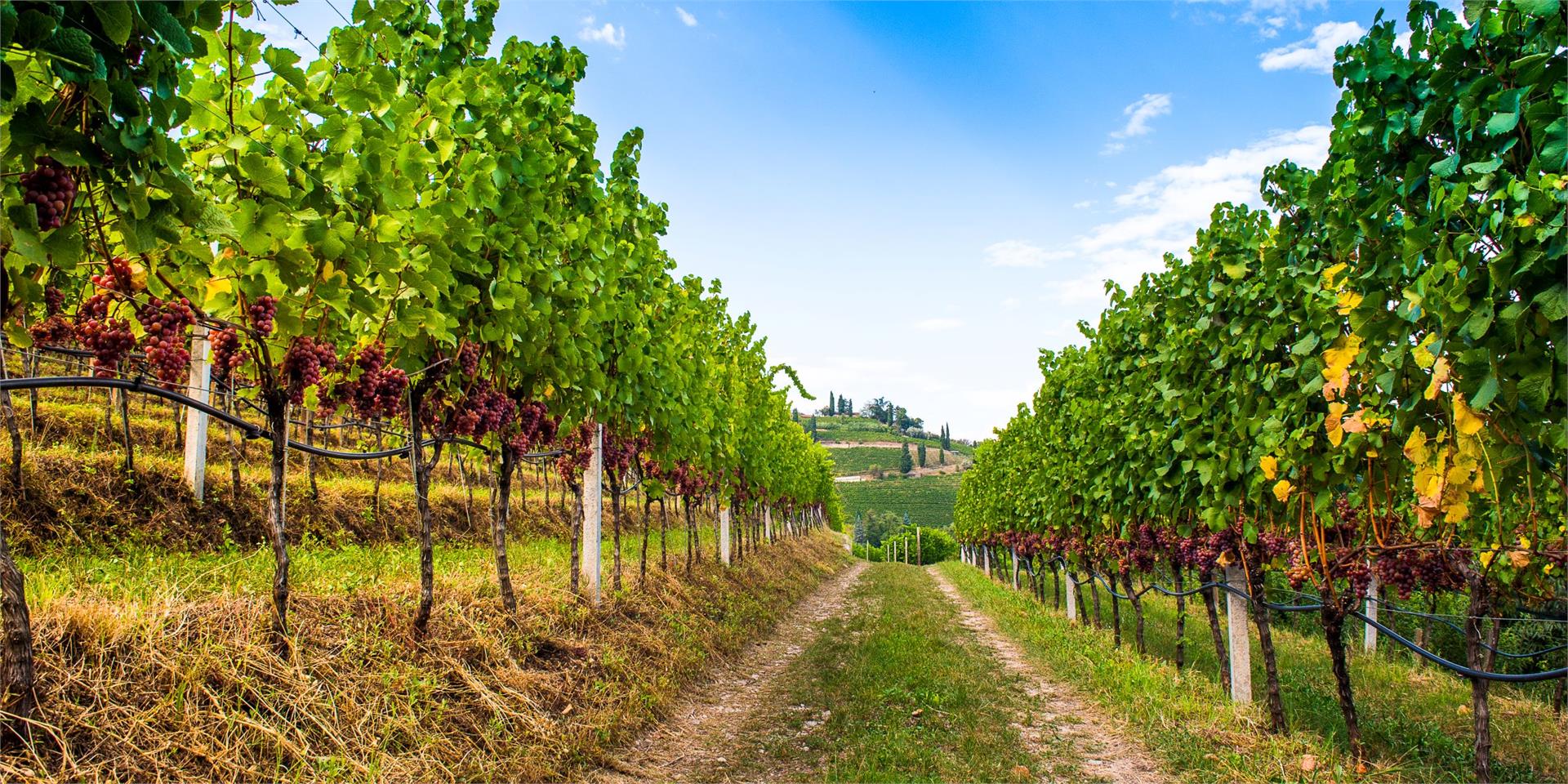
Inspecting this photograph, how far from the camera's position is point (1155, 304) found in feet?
27.4

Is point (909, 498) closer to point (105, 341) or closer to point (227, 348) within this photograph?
point (227, 348)

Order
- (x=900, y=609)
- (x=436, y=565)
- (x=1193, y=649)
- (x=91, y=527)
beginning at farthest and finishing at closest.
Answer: (x=900, y=609), (x=1193, y=649), (x=436, y=565), (x=91, y=527)

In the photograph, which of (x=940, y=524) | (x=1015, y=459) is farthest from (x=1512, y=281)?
(x=940, y=524)

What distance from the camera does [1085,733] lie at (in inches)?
264

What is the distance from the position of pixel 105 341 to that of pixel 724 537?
12541 millimetres

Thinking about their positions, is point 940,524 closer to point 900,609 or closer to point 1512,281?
point 900,609

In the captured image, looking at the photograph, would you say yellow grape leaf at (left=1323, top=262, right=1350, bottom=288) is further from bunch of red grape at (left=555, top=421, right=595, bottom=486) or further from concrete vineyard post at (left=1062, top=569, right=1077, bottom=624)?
concrete vineyard post at (left=1062, top=569, right=1077, bottom=624)

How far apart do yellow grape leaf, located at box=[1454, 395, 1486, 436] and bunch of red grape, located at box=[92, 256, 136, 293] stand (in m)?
5.16

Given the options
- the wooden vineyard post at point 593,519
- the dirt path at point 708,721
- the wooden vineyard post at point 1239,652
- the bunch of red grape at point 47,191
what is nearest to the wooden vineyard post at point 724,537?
the dirt path at point 708,721

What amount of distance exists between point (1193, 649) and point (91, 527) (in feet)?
47.3

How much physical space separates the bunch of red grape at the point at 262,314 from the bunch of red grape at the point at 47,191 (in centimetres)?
128

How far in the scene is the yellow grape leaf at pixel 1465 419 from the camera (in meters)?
3.01

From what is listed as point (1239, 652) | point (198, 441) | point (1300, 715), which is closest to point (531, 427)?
point (198, 441)

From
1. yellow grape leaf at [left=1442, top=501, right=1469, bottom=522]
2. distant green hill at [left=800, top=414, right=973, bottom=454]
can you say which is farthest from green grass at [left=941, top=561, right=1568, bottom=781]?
distant green hill at [left=800, top=414, right=973, bottom=454]
